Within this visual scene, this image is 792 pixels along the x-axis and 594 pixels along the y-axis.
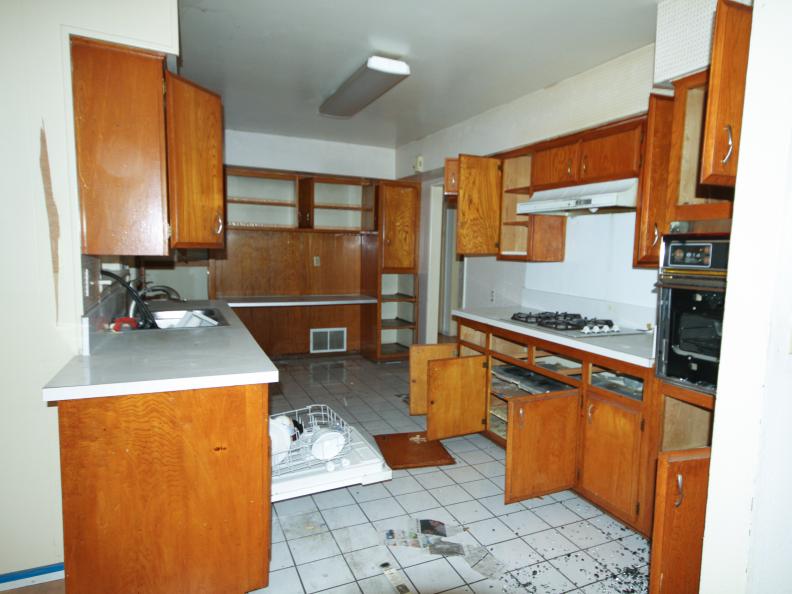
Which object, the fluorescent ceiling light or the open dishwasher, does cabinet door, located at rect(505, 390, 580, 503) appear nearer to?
the open dishwasher

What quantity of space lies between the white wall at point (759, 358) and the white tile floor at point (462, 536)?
62 cm

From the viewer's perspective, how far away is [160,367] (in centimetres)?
167

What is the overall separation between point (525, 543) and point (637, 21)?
2.57 meters

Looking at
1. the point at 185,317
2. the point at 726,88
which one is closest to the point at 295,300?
the point at 185,317

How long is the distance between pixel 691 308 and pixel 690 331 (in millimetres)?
98

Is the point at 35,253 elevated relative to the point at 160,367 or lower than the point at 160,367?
elevated

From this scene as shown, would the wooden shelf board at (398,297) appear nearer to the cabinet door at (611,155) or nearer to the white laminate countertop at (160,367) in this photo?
the cabinet door at (611,155)

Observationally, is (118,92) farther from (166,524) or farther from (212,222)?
(166,524)

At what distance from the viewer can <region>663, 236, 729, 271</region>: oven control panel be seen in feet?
5.97

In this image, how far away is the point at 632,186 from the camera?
8.66ft

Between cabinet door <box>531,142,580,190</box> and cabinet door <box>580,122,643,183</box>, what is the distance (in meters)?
0.07

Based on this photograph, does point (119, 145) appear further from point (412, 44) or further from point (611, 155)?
point (611, 155)

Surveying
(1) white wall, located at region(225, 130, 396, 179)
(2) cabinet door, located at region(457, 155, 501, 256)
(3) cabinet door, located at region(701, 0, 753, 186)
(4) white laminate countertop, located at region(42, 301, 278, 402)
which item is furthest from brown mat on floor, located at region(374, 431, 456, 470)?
(1) white wall, located at region(225, 130, 396, 179)

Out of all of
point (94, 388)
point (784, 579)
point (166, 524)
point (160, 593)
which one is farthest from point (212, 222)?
point (784, 579)
